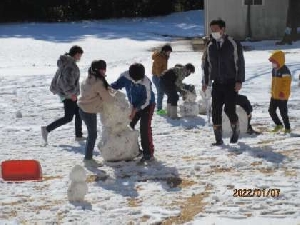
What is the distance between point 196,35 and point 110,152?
23.6 meters

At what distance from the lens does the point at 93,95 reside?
27.9 feet

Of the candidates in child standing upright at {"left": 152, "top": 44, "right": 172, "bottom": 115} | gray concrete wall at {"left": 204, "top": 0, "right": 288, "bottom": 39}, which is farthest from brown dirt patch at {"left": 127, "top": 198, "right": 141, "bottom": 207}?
gray concrete wall at {"left": 204, "top": 0, "right": 288, "bottom": 39}

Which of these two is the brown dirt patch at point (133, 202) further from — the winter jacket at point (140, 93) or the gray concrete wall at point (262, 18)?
the gray concrete wall at point (262, 18)

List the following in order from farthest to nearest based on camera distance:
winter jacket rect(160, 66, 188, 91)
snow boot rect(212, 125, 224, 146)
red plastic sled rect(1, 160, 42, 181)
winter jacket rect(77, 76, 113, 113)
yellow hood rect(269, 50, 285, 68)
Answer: winter jacket rect(160, 66, 188, 91) → yellow hood rect(269, 50, 285, 68) → snow boot rect(212, 125, 224, 146) → winter jacket rect(77, 76, 113, 113) → red plastic sled rect(1, 160, 42, 181)

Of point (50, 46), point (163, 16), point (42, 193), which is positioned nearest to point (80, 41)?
point (50, 46)

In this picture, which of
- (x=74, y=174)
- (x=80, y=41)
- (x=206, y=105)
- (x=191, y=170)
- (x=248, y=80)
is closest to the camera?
(x=74, y=174)

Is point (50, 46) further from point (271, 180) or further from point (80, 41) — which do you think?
point (271, 180)

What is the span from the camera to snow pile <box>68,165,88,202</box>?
6953mm

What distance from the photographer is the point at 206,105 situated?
1216cm

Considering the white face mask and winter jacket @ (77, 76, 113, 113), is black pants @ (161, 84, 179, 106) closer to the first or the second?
the white face mask

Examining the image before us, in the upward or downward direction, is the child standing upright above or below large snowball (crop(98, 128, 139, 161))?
above

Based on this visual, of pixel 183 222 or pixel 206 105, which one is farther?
pixel 206 105

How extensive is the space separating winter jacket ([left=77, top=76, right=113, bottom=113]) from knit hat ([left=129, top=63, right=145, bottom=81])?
0.38m

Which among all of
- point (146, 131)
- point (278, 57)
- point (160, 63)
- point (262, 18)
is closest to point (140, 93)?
point (146, 131)
